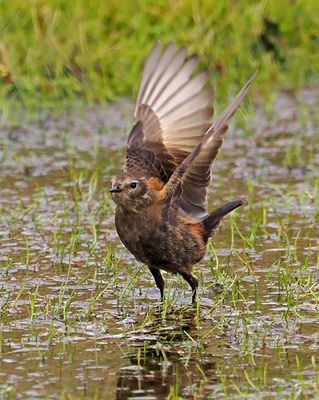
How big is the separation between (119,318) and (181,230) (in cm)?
77

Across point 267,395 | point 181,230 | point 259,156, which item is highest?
point 259,156

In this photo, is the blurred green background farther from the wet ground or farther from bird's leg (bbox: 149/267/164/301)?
bird's leg (bbox: 149/267/164/301)

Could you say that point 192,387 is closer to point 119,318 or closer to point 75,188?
point 119,318

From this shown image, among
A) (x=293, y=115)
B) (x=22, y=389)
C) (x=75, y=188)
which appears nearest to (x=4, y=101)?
(x=75, y=188)

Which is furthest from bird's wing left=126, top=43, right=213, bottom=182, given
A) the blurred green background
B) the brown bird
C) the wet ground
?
the blurred green background

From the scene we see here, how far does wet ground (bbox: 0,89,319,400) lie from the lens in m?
5.88

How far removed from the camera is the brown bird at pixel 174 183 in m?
7.15

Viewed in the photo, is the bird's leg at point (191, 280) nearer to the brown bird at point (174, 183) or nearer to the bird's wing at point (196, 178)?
the brown bird at point (174, 183)

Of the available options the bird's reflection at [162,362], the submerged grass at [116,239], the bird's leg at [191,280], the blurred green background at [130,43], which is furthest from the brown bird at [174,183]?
the blurred green background at [130,43]

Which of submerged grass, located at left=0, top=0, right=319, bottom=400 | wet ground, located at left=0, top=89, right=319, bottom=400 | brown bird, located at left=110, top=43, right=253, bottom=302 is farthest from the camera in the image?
brown bird, located at left=110, top=43, right=253, bottom=302

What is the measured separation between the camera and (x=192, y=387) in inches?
225

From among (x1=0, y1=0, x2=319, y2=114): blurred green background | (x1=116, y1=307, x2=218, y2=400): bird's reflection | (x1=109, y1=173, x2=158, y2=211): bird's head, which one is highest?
(x1=0, y1=0, x2=319, y2=114): blurred green background

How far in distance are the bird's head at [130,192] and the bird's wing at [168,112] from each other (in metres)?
0.43

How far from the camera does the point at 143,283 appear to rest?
25.4 feet
